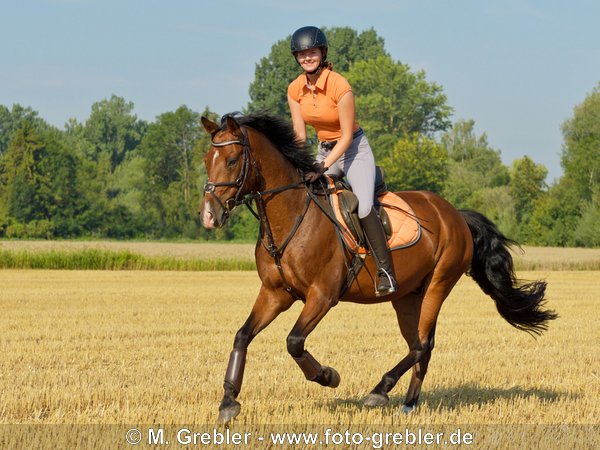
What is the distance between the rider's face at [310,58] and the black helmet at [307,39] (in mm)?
53

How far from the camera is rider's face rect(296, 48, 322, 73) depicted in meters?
7.97

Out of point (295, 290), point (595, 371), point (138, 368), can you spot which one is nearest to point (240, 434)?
point (295, 290)

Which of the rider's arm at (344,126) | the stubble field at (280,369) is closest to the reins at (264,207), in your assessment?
the rider's arm at (344,126)

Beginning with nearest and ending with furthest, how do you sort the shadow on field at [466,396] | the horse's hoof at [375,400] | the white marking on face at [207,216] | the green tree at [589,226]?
the white marking on face at [207,216]
the horse's hoof at [375,400]
the shadow on field at [466,396]
the green tree at [589,226]

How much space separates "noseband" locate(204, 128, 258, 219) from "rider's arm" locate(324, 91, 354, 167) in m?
0.79

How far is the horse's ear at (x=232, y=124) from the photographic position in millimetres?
7473

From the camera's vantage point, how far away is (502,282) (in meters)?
10.4

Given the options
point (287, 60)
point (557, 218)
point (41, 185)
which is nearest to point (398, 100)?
point (287, 60)

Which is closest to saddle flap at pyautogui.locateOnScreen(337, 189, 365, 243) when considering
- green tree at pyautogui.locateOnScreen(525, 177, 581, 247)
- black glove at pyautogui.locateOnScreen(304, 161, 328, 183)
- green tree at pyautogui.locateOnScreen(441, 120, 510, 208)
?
black glove at pyautogui.locateOnScreen(304, 161, 328, 183)

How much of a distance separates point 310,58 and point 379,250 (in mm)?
1759

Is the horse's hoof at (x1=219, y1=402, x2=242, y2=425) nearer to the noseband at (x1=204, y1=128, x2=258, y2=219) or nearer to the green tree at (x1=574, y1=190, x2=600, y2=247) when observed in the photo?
the noseband at (x1=204, y1=128, x2=258, y2=219)

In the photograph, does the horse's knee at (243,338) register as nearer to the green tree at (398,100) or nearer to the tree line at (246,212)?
the tree line at (246,212)

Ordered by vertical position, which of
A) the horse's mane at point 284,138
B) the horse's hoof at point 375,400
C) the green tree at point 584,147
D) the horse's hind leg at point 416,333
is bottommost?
the horse's hoof at point 375,400

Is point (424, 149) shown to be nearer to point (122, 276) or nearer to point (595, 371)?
point (122, 276)
